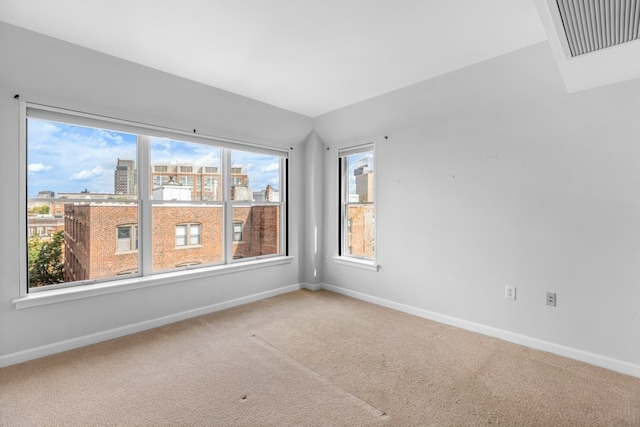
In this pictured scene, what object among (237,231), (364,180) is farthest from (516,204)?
(237,231)

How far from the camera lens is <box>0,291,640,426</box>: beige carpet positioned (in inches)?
71.2

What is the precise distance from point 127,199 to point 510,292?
3.85 meters

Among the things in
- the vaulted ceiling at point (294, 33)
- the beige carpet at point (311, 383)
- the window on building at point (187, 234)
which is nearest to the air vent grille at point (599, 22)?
the vaulted ceiling at point (294, 33)

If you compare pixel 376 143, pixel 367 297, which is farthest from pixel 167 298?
pixel 376 143

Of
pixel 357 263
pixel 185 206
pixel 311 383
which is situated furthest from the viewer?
pixel 357 263

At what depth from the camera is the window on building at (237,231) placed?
394 cm

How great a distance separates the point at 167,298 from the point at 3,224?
146cm

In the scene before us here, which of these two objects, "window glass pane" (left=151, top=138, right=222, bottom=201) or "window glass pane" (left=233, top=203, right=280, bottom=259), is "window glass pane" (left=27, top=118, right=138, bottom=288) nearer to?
"window glass pane" (left=151, top=138, right=222, bottom=201)

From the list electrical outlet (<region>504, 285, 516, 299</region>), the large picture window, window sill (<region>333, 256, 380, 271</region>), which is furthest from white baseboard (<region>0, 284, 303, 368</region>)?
electrical outlet (<region>504, 285, 516, 299</region>)

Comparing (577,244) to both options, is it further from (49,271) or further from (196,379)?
(49,271)

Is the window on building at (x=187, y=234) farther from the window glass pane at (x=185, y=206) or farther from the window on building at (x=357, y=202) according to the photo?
the window on building at (x=357, y=202)

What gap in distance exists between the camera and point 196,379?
7.19ft

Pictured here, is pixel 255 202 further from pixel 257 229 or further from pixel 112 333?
pixel 112 333

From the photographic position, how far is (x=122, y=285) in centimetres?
289
